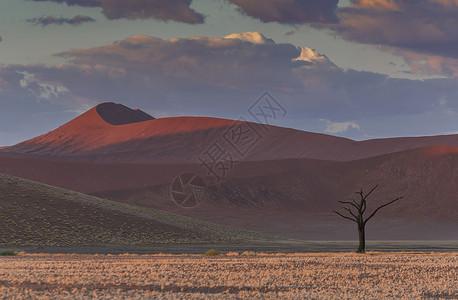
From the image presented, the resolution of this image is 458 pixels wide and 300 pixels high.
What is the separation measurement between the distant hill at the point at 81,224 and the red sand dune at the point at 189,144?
98997mm

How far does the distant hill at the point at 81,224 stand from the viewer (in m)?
53.6

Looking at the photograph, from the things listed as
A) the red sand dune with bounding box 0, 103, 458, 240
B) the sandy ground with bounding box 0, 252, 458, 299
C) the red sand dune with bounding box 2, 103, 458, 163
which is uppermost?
the red sand dune with bounding box 2, 103, 458, 163

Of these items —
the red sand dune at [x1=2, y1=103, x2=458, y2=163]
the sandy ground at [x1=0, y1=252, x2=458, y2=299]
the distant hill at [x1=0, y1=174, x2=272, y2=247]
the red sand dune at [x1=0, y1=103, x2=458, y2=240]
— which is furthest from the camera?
the red sand dune at [x1=2, y1=103, x2=458, y2=163]

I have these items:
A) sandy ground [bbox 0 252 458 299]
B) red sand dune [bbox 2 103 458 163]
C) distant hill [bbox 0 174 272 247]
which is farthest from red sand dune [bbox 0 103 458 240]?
sandy ground [bbox 0 252 458 299]

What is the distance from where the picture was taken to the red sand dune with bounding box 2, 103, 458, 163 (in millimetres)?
170875

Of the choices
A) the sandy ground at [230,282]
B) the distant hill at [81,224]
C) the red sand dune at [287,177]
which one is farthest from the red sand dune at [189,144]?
the sandy ground at [230,282]

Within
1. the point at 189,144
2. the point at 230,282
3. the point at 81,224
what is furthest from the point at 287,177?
the point at 230,282

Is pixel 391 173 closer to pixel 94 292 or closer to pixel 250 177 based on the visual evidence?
pixel 250 177

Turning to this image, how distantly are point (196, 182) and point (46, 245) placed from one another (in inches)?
3118

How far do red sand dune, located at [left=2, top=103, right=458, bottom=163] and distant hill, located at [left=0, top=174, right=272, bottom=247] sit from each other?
98997 millimetres

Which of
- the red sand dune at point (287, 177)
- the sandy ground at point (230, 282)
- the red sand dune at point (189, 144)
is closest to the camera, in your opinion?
the sandy ground at point (230, 282)

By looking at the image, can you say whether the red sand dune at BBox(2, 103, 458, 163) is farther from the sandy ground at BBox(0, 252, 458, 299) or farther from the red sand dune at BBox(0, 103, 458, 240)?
the sandy ground at BBox(0, 252, 458, 299)

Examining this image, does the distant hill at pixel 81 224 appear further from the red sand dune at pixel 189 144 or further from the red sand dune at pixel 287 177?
the red sand dune at pixel 189 144

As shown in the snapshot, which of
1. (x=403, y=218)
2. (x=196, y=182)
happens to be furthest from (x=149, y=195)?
(x=403, y=218)
